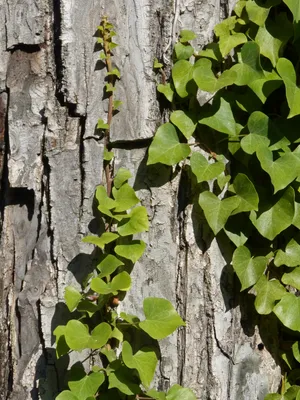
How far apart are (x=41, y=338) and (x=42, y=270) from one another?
0.57 feet

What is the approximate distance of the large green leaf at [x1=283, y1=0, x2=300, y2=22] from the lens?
1.50 m

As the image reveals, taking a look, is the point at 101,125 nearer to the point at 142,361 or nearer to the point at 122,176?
the point at 122,176

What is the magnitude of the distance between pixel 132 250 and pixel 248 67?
53 cm

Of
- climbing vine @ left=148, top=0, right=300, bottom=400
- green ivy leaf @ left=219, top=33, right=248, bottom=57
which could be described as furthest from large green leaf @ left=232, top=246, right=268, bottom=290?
green ivy leaf @ left=219, top=33, right=248, bottom=57

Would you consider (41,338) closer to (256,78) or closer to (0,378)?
(0,378)

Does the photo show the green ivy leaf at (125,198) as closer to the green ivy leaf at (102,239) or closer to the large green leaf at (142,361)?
the green ivy leaf at (102,239)

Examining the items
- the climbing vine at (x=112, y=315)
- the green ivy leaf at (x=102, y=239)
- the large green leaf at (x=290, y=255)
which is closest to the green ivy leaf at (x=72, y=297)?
the climbing vine at (x=112, y=315)

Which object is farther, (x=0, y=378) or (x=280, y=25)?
(x=0, y=378)

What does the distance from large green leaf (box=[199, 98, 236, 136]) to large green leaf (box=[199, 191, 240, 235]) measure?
164 millimetres

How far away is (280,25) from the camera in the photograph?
1566 mm

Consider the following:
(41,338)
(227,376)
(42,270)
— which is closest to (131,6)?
(42,270)

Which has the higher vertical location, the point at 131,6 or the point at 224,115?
the point at 131,6

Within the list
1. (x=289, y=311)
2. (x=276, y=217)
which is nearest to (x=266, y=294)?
(x=289, y=311)

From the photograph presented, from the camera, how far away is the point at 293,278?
1623 millimetres
